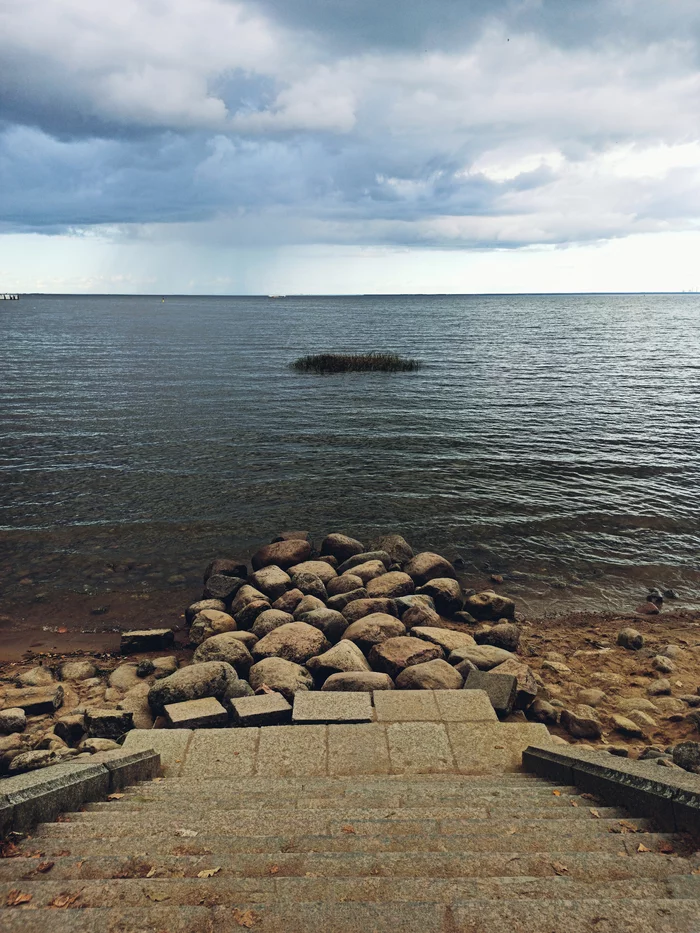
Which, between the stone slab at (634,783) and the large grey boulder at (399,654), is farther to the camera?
the large grey boulder at (399,654)

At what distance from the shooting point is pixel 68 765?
5.75m

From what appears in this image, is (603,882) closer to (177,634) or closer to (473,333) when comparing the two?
(177,634)

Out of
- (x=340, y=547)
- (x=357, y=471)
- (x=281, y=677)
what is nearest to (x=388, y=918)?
(x=281, y=677)

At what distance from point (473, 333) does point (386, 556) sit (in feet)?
265

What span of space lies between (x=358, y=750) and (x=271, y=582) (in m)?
6.10

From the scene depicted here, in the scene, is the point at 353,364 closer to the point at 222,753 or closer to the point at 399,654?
the point at 399,654

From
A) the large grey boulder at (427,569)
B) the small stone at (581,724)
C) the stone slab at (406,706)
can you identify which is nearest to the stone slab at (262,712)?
the stone slab at (406,706)

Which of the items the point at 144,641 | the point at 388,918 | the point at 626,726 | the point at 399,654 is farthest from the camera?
the point at 144,641

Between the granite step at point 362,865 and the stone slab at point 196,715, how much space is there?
157 inches

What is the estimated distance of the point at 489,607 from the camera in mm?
12977

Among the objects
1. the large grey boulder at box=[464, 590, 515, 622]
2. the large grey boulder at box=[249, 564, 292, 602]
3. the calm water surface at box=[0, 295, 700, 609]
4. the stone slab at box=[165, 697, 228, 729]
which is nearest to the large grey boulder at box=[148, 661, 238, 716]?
the stone slab at box=[165, 697, 228, 729]

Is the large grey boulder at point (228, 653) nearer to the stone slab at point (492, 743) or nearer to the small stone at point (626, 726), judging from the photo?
the stone slab at point (492, 743)

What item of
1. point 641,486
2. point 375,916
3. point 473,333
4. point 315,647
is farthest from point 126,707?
point 473,333

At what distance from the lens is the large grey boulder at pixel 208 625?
11.6m
